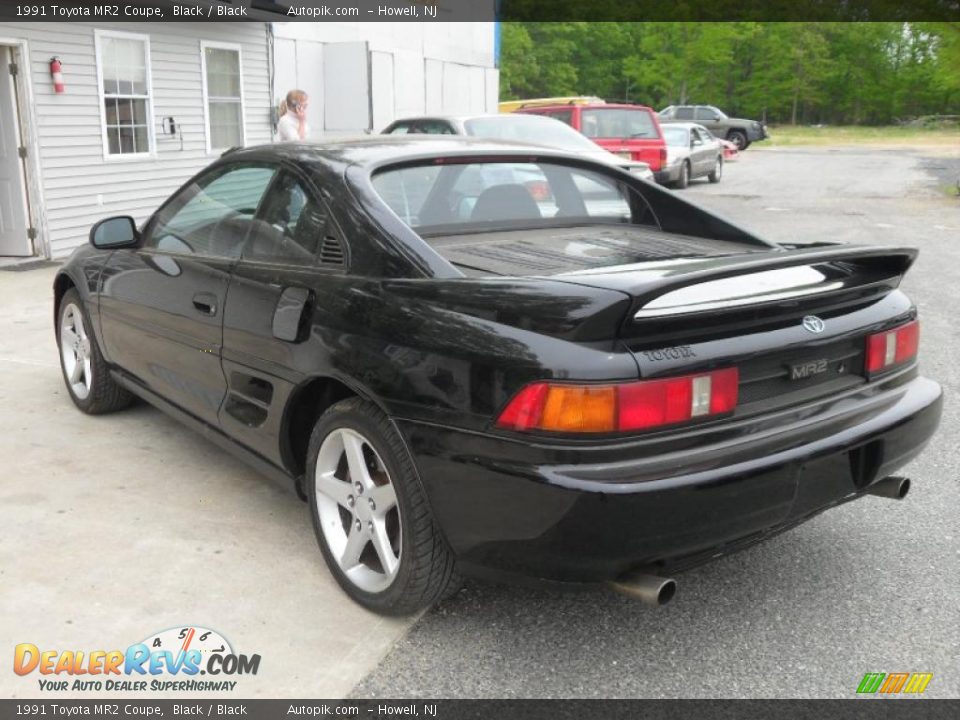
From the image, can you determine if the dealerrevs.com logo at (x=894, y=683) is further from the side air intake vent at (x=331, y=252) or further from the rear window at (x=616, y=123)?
the rear window at (x=616, y=123)

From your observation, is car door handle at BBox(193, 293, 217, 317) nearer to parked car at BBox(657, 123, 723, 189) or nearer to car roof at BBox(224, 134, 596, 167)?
car roof at BBox(224, 134, 596, 167)

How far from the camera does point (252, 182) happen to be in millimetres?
3846

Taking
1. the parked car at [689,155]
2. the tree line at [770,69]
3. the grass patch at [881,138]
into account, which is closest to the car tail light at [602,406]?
the parked car at [689,155]

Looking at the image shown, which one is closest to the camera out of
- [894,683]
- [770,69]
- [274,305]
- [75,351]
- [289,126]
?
[894,683]

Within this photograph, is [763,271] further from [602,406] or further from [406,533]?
[406,533]

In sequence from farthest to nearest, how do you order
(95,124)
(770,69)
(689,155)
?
(770,69), (689,155), (95,124)

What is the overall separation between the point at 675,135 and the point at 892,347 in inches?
780

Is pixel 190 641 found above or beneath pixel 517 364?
beneath

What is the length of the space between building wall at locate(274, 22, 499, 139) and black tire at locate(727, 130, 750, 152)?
1889 cm

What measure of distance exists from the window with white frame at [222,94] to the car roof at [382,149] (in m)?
10.3

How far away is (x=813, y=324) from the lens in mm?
2918

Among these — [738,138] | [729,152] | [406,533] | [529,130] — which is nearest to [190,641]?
[406,533]

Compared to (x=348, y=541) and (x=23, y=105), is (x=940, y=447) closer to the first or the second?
(x=348, y=541)

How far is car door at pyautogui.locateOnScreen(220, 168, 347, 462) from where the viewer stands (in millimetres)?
3279
